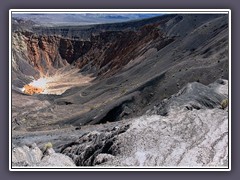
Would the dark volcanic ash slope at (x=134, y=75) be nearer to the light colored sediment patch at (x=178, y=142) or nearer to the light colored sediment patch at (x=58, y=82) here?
the light colored sediment patch at (x=58, y=82)

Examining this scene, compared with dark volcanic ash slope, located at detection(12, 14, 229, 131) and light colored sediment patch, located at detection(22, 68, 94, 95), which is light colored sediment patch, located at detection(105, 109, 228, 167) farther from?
light colored sediment patch, located at detection(22, 68, 94, 95)

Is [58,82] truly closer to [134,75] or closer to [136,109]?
[134,75]

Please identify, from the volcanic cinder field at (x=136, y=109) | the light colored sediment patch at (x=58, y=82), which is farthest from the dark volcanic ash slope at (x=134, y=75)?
the light colored sediment patch at (x=58, y=82)

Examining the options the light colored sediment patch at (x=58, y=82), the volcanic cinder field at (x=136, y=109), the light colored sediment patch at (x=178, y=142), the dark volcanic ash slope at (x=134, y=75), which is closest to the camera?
the light colored sediment patch at (x=178, y=142)

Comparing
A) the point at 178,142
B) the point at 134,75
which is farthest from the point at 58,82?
the point at 178,142

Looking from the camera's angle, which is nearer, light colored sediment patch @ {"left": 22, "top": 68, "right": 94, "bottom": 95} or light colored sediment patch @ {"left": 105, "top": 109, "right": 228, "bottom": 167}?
light colored sediment patch @ {"left": 105, "top": 109, "right": 228, "bottom": 167}

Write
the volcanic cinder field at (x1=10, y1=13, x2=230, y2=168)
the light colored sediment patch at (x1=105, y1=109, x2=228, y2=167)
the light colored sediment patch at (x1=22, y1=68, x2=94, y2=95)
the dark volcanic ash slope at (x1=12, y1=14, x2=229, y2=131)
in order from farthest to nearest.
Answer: the light colored sediment patch at (x1=22, y1=68, x2=94, y2=95) → the dark volcanic ash slope at (x1=12, y1=14, x2=229, y2=131) → the volcanic cinder field at (x1=10, y1=13, x2=230, y2=168) → the light colored sediment patch at (x1=105, y1=109, x2=228, y2=167)

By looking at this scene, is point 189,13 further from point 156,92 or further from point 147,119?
point 156,92

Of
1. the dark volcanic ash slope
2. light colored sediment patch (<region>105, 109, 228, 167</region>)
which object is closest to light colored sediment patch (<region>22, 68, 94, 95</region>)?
the dark volcanic ash slope
